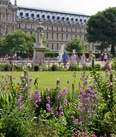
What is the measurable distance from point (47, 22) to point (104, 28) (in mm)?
56556

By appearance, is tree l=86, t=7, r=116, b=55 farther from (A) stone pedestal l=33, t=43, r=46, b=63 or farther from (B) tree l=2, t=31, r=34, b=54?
(A) stone pedestal l=33, t=43, r=46, b=63

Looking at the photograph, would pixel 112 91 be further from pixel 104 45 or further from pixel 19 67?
pixel 104 45

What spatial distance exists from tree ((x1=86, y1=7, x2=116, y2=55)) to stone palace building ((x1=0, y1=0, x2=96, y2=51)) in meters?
40.5

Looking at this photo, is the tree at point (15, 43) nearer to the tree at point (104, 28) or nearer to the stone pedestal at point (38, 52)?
the tree at point (104, 28)

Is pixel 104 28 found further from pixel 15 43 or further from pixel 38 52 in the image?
pixel 38 52

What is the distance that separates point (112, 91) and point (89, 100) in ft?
2.59

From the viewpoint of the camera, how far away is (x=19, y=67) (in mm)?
27188

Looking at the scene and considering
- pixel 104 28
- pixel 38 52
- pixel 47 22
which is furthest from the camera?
pixel 47 22

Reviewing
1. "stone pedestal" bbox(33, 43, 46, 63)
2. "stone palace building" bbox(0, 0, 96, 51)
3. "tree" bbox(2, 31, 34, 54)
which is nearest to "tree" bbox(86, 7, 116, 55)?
"tree" bbox(2, 31, 34, 54)

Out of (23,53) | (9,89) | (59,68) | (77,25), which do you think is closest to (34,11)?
→ (77,25)

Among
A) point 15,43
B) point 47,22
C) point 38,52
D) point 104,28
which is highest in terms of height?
point 47,22

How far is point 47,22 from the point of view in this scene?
13512cm

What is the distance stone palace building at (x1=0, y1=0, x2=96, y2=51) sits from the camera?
391 feet

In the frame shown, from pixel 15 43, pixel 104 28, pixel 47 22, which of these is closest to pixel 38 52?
pixel 104 28
